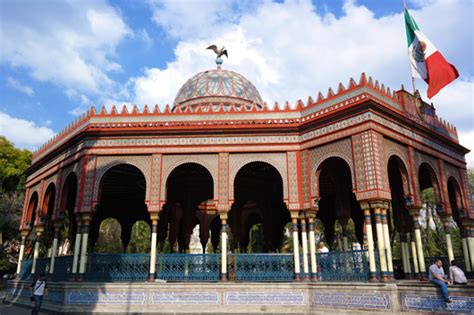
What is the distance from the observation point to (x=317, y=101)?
12.8 metres

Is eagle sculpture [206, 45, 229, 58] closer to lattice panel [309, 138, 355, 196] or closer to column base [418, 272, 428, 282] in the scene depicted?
lattice panel [309, 138, 355, 196]

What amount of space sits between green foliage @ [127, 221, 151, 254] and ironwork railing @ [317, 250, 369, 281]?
2937 cm

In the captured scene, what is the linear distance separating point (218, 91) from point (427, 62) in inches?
346

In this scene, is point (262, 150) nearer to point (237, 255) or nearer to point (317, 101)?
point (317, 101)

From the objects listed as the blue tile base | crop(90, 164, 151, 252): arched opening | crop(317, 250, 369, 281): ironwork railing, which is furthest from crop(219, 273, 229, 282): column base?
crop(90, 164, 151, 252): arched opening

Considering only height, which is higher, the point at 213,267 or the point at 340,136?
the point at 340,136

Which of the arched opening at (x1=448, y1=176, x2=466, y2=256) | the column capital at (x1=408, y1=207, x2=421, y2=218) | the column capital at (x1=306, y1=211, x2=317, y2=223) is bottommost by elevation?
the column capital at (x1=306, y1=211, x2=317, y2=223)

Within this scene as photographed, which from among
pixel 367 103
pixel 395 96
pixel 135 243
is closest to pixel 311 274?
pixel 367 103

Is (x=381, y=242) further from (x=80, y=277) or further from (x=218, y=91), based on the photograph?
(x=218, y=91)

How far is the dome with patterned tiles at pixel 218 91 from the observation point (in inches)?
686

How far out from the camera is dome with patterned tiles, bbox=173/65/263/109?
1742 centimetres

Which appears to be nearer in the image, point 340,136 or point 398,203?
point 340,136

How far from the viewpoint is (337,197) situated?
1466cm

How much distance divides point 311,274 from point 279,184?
6.43m
